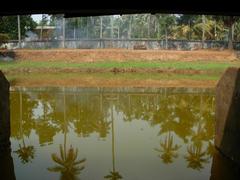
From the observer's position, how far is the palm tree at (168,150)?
1422cm

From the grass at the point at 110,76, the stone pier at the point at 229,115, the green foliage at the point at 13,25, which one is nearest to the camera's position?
the stone pier at the point at 229,115

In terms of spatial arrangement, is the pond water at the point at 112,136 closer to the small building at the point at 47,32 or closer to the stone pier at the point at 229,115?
the stone pier at the point at 229,115

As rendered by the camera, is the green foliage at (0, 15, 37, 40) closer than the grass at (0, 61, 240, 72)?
No

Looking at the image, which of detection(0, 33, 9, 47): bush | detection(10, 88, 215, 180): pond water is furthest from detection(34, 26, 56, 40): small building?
detection(10, 88, 215, 180): pond water

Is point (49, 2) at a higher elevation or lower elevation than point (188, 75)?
higher

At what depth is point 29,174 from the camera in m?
12.5

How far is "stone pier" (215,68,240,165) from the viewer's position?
43.2ft

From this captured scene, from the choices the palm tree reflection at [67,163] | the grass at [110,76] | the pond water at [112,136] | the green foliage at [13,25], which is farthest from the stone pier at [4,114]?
the green foliage at [13,25]

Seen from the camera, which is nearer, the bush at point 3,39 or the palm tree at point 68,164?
the palm tree at point 68,164

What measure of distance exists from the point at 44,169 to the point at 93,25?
257 ft

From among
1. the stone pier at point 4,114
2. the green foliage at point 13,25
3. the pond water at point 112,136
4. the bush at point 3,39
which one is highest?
the green foliage at point 13,25

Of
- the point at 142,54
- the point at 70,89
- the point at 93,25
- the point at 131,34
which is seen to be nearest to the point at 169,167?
the point at 70,89

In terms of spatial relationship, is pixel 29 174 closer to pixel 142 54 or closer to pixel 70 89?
pixel 70 89

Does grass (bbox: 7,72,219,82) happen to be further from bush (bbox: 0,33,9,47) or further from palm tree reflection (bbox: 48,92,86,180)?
palm tree reflection (bbox: 48,92,86,180)
